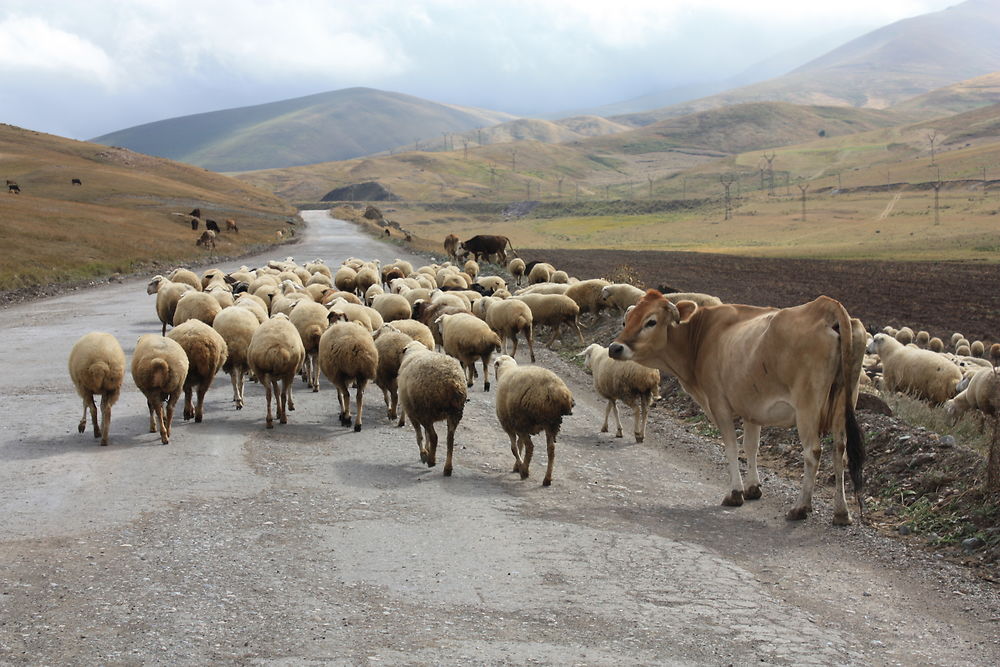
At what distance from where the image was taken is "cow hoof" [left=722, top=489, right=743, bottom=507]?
973 cm

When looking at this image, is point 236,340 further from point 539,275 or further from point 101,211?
point 101,211

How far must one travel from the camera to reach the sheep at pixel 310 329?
1489 cm

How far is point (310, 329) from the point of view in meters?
14.8

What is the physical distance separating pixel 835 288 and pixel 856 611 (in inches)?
1346

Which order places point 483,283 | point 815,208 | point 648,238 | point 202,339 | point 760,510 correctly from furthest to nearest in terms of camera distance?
point 815,208 < point 648,238 < point 483,283 < point 202,339 < point 760,510

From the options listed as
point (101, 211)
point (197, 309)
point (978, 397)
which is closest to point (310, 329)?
point (197, 309)

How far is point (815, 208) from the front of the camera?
117 meters

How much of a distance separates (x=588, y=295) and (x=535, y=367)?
45.0 feet

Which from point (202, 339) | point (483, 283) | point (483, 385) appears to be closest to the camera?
point (202, 339)

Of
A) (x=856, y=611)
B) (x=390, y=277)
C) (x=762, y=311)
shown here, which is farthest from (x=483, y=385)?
(x=390, y=277)

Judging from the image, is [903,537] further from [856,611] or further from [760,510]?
[856,611]

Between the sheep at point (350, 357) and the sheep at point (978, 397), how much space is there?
9323mm

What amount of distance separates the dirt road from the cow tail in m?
0.63

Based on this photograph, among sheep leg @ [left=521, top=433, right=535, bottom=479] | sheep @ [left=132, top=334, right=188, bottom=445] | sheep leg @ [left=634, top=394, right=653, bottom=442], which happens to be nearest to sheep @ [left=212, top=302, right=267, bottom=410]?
sheep @ [left=132, top=334, right=188, bottom=445]
